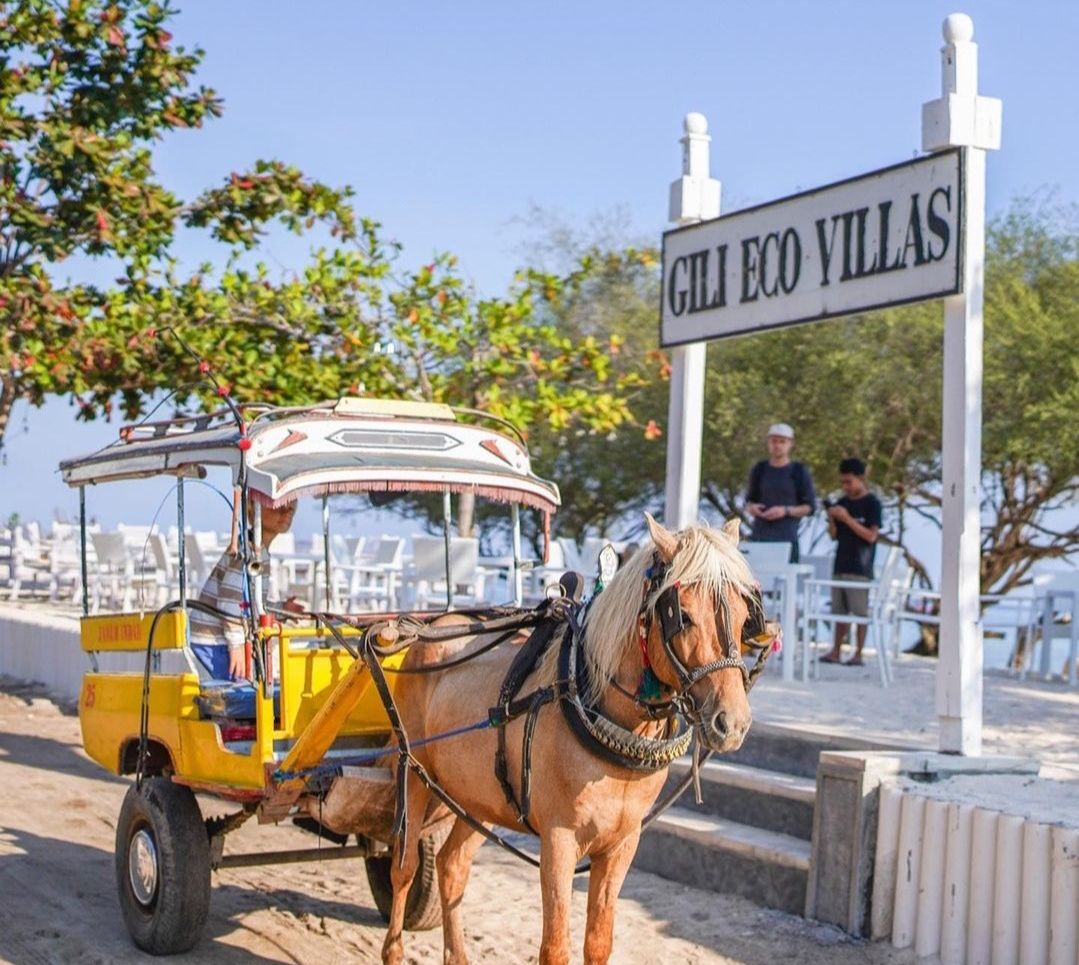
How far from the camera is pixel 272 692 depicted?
6113 millimetres

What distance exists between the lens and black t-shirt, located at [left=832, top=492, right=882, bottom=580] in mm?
12805

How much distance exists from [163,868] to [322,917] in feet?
3.47

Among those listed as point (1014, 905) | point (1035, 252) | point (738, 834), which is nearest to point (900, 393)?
point (1035, 252)

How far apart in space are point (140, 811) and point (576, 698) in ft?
8.44

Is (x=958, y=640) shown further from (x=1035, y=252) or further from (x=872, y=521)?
(x=1035, y=252)

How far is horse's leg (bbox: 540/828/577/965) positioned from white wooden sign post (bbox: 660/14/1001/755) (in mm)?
3032

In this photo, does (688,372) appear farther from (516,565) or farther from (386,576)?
(386,576)

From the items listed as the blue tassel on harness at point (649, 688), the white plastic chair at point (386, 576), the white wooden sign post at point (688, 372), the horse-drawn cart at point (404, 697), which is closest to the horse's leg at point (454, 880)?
the horse-drawn cart at point (404, 697)

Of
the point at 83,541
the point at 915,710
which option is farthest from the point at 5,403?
the point at 915,710

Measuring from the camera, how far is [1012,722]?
10.3 metres

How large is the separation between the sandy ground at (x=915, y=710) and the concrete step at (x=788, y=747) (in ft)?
1.00

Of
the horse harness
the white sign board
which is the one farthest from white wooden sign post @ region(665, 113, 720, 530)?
the horse harness

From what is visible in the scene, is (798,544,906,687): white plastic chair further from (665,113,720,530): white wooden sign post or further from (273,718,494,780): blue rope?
(273,718,494,780): blue rope

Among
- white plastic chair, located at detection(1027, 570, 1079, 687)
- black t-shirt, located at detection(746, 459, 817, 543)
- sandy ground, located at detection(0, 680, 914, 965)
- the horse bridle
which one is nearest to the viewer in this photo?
the horse bridle
